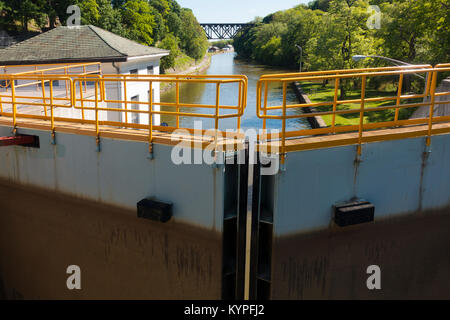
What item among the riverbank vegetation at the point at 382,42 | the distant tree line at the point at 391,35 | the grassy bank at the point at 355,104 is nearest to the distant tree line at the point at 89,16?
the grassy bank at the point at 355,104

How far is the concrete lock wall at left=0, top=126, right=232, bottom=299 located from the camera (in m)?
5.44

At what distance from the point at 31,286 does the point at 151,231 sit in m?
3.08

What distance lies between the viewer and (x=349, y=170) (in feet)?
17.8

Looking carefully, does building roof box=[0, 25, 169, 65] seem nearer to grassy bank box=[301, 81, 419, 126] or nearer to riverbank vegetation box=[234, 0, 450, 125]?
grassy bank box=[301, 81, 419, 126]

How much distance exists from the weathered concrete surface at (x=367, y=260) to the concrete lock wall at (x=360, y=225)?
0.05 ft

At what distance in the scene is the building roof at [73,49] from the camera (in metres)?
15.3

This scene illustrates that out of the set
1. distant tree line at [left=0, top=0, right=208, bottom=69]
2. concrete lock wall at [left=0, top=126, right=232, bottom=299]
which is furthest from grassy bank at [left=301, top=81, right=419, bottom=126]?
distant tree line at [left=0, top=0, right=208, bottom=69]

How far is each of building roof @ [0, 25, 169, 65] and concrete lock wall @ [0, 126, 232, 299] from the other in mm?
8980

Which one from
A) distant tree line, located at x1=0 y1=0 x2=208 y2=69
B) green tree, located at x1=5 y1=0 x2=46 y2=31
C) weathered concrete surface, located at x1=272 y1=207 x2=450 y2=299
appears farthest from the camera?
distant tree line, located at x1=0 y1=0 x2=208 y2=69

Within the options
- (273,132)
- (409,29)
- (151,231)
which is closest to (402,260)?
(273,132)

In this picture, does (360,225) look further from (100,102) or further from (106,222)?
(100,102)

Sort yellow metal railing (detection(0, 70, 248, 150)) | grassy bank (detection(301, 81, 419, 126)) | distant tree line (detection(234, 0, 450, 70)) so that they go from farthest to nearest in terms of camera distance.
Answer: grassy bank (detection(301, 81, 419, 126)) → distant tree line (detection(234, 0, 450, 70)) → yellow metal railing (detection(0, 70, 248, 150))

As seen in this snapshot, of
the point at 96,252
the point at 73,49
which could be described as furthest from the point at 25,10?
the point at 96,252
